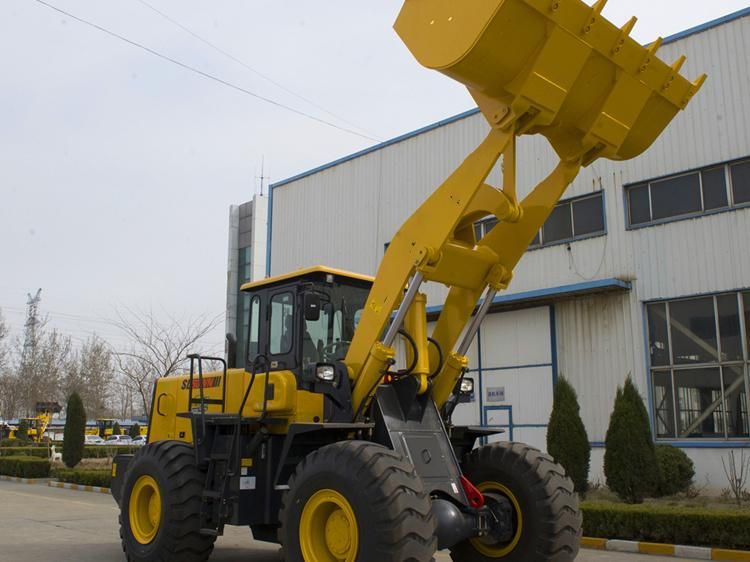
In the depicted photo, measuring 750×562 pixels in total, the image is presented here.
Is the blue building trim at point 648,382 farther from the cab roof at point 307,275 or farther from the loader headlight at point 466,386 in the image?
the cab roof at point 307,275

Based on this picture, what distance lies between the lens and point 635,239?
17578 millimetres

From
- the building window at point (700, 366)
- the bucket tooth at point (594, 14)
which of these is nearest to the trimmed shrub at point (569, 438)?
the building window at point (700, 366)

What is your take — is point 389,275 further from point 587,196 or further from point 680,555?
point 587,196

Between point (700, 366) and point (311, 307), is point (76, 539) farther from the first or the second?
point (700, 366)

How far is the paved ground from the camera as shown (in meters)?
9.41

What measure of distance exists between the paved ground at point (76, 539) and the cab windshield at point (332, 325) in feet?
10.1

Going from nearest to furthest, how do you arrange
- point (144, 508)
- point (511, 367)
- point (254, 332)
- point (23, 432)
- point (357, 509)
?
point (357, 509), point (144, 508), point (254, 332), point (511, 367), point (23, 432)

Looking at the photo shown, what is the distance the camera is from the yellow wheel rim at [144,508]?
26.1 feet

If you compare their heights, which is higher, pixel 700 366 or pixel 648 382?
pixel 700 366

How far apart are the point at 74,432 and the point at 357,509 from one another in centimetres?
2274

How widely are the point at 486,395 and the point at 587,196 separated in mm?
5774

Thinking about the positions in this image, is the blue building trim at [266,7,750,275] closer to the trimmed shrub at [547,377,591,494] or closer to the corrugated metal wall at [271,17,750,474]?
the corrugated metal wall at [271,17,750,474]

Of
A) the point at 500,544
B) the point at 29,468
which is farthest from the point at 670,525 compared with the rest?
the point at 29,468

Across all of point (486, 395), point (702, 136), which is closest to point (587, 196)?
point (702, 136)
